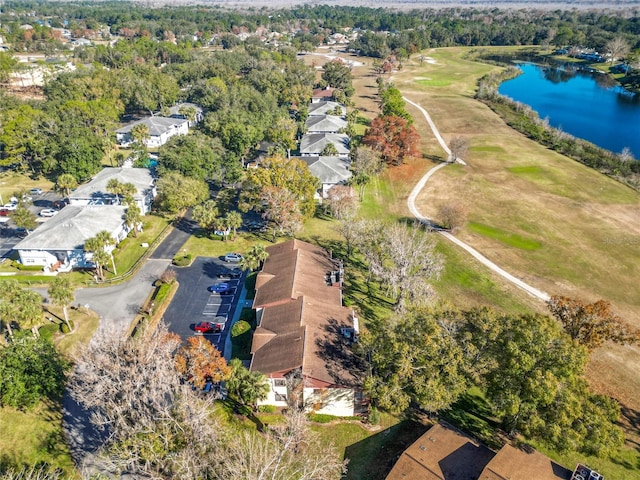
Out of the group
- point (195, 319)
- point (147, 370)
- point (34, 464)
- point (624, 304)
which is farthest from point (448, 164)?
point (34, 464)

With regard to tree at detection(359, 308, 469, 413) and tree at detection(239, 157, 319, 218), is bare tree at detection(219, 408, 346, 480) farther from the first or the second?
tree at detection(239, 157, 319, 218)

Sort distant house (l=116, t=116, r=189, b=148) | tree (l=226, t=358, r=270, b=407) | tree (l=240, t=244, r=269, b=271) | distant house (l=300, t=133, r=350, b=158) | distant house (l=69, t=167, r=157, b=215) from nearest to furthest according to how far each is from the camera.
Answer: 1. tree (l=226, t=358, r=270, b=407)
2. tree (l=240, t=244, r=269, b=271)
3. distant house (l=69, t=167, r=157, b=215)
4. distant house (l=300, t=133, r=350, b=158)
5. distant house (l=116, t=116, r=189, b=148)

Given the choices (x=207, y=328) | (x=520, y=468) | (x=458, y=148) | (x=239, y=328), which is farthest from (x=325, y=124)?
(x=520, y=468)

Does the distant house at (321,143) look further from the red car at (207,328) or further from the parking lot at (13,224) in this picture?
the red car at (207,328)

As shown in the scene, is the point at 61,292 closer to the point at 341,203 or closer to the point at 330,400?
the point at 330,400

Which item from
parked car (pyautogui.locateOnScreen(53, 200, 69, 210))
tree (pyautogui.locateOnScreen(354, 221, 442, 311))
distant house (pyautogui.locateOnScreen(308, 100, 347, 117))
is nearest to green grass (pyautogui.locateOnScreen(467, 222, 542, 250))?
tree (pyautogui.locateOnScreen(354, 221, 442, 311))

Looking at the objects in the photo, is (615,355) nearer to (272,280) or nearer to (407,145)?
(272,280)
